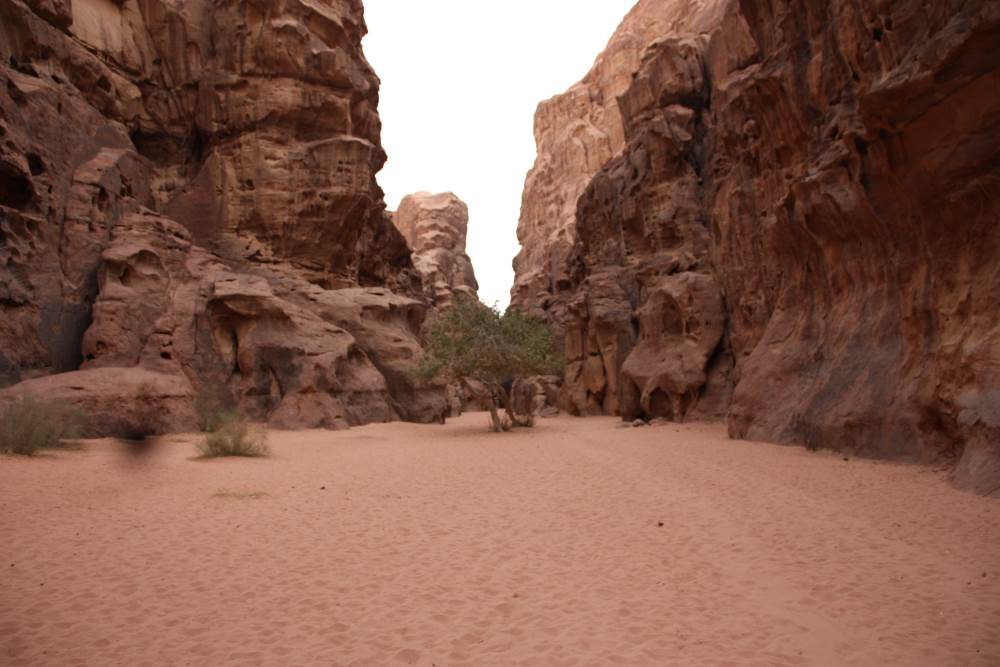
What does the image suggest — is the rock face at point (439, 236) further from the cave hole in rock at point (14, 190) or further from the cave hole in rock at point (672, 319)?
the cave hole in rock at point (14, 190)

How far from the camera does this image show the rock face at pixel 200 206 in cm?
1945

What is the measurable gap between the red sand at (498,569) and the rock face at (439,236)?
5820 cm

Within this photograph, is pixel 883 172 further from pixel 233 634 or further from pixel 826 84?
pixel 233 634

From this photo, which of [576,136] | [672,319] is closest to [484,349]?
[672,319]

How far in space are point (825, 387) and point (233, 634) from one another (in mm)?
14469

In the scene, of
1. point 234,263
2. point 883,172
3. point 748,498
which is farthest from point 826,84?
point 234,263

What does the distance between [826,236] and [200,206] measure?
27448mm

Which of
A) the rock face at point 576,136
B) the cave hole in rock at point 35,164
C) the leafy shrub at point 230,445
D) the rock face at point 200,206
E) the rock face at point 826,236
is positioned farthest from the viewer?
the rock face at point 576,136

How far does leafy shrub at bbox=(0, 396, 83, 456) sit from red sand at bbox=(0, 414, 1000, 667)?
1.03 metres

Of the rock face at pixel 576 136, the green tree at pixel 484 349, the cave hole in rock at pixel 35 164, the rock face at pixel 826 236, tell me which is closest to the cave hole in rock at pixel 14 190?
the cave hole in rock at pixel 35 164

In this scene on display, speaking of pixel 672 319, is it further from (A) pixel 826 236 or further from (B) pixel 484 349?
(A) pixel 826 236

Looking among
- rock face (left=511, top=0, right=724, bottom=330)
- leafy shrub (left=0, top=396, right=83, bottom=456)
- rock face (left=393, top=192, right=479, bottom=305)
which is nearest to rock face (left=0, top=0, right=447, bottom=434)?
leafy shrub (left=0, top=396, right=83, bottom=456)

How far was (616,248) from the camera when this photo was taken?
36969 millimetres

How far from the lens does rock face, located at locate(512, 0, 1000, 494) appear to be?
35.0ft
